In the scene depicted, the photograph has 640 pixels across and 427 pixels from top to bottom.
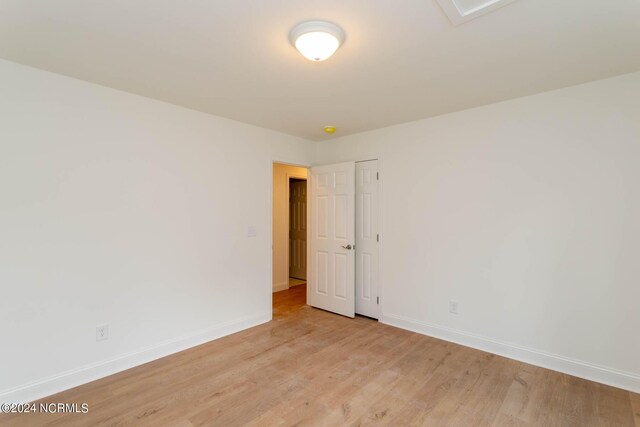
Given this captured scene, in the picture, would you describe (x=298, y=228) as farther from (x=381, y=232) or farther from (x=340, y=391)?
(x=340, y=391)

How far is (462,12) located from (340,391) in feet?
8.53

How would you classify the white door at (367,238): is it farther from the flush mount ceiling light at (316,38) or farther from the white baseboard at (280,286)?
the flush mount ceiling light at (316,38)

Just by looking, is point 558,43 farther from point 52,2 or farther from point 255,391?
point 255,391

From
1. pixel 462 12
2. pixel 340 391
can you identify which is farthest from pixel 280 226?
pixel 462 12

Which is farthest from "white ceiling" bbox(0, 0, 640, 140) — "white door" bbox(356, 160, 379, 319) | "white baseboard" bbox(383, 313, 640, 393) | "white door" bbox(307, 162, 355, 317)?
"white baseboard" bbox(383, 313, 640, 393)

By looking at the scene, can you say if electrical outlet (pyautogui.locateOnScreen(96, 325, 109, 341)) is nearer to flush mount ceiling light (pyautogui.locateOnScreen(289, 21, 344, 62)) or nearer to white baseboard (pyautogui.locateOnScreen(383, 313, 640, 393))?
flush mount ceiling light (pyautogui.locateOnScreen(289, 21, 344, 62))

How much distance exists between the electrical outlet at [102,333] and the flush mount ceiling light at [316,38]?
8.77 ft

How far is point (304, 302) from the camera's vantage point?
4613mm

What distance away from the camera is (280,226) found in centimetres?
532

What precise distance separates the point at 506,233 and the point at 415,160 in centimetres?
121

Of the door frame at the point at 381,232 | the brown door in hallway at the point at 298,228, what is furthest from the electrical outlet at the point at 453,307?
the brown door in hallway at the point at 298,228

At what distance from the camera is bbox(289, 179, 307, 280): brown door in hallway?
5.98m

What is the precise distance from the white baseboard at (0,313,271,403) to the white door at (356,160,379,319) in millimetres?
1559

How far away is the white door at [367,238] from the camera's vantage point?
3.86m
